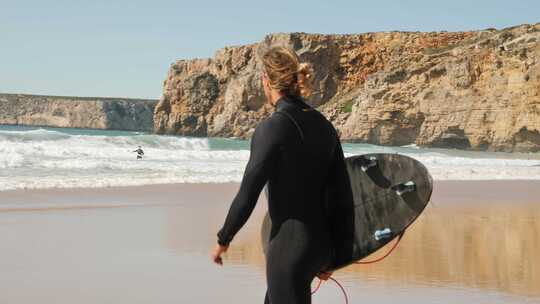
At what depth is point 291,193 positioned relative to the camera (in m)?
Answer: 2.52

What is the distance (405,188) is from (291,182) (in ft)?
2.03

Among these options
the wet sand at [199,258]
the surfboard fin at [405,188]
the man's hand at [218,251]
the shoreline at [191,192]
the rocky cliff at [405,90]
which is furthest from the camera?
the rocky cliff at [405,90]

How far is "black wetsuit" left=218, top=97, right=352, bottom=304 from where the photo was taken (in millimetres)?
2477

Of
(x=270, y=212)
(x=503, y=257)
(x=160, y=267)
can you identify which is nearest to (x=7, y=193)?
(x=160, y=267)

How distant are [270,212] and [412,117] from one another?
55.6m

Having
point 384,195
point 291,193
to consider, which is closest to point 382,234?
point 384,195

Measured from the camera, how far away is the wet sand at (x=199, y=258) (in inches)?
196

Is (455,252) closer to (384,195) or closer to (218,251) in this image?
(384,195)

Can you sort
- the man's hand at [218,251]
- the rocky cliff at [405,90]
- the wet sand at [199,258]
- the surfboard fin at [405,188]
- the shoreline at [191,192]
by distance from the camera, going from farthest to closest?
the rocky cliff at [405,90] → the shoreline at [191,192] → the wet sand at [199,258] → the surfboard fin at [405,188] → the man's hand at [218,251]

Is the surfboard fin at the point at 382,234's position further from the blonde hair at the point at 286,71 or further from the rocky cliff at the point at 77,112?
the rocky cliff at the point at 77,112

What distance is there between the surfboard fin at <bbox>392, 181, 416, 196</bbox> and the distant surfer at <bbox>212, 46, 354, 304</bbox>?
388 mm

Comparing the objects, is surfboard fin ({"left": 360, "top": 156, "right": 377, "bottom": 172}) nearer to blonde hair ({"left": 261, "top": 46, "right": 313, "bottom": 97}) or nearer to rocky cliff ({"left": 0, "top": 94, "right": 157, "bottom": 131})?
blonde hair ({"left": 261, "top": 46, "right": 313, "bottom": 97})

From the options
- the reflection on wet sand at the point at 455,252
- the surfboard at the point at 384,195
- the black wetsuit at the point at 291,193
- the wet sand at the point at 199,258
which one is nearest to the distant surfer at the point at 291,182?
the black wetsuit at the point at 291,193

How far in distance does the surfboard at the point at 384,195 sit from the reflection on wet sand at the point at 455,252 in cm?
241
